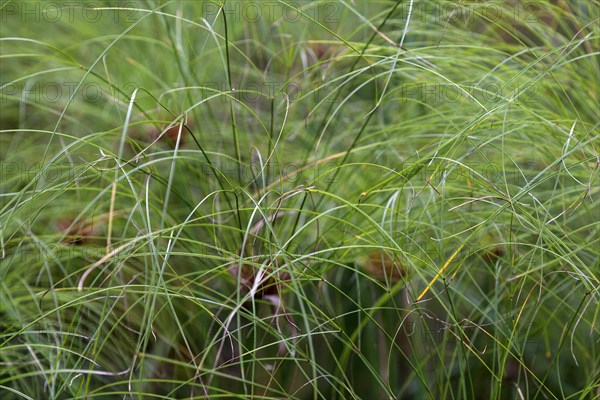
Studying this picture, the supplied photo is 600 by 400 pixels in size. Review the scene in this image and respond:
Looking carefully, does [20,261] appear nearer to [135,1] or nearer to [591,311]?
[135,1]

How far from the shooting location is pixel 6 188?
1.45 meters

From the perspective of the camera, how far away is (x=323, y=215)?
45.2 inches

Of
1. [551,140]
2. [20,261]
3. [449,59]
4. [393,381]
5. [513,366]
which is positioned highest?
[449,59]

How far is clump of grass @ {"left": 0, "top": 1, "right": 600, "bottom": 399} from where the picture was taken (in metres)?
1.09

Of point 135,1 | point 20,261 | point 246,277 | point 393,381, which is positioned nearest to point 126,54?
point 135,1

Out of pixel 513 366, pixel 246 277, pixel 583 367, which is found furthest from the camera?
pixel 513 366

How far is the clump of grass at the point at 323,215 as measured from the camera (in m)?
1.09

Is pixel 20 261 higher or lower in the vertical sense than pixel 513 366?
higher

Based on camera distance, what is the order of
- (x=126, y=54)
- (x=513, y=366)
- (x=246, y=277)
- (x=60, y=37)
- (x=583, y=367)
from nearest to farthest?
(x=246, y=277) → (x=583, y=367) → (x=513, y=366) → (x=126, y=54) → (x=60, y=37)

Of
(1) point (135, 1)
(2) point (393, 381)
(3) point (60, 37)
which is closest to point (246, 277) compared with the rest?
(2) point (393, 381)

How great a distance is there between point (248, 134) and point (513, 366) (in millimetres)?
695

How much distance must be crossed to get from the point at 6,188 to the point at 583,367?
44.6 inches

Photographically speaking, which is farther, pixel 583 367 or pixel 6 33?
pixel 6 33

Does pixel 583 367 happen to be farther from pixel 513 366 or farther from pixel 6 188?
pixel 6 188
